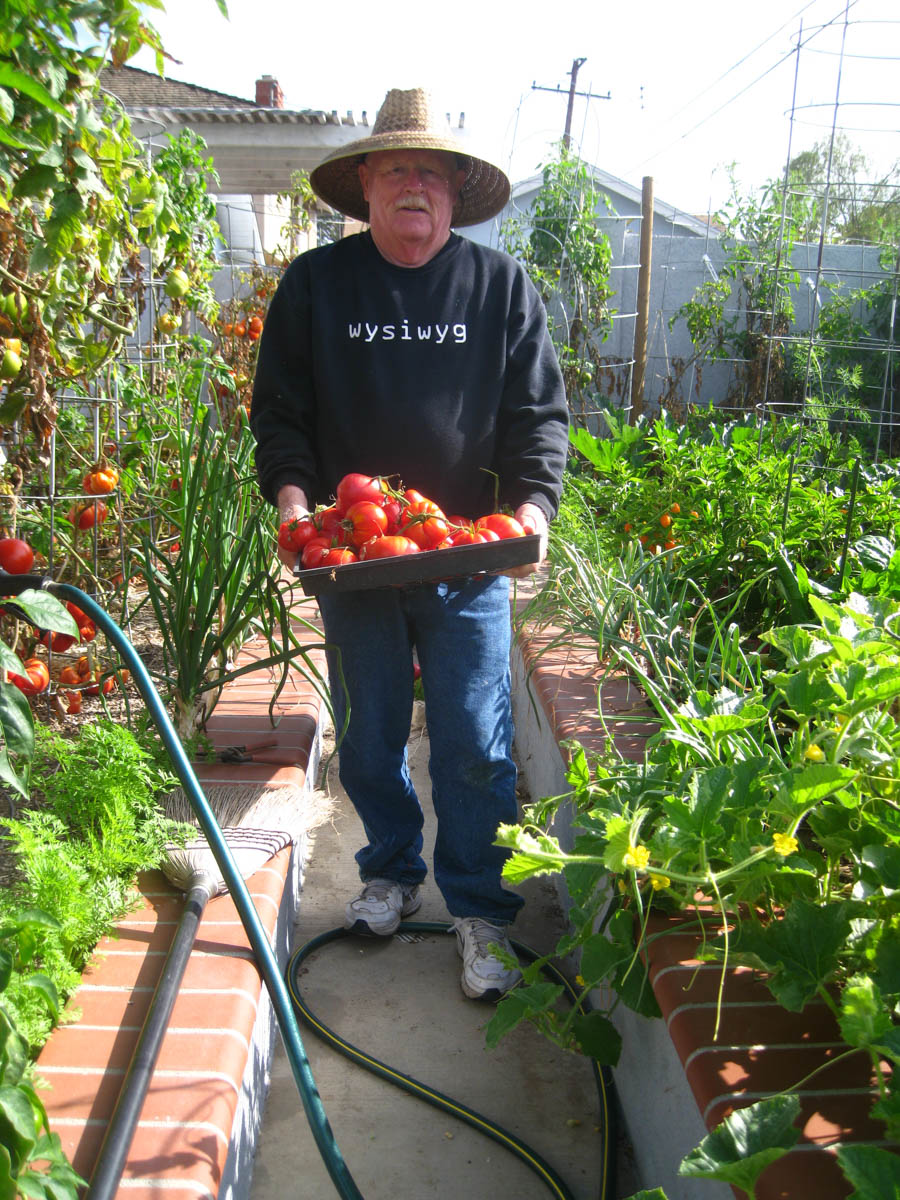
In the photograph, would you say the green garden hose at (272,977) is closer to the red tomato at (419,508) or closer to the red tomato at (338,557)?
the red tomato at (338,557)

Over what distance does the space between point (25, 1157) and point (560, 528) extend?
2.87 m

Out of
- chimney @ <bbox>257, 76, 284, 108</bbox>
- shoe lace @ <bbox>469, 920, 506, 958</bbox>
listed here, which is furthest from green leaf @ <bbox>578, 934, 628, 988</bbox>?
chimney @ <bbox>257, 76, 284, 108</bbox>

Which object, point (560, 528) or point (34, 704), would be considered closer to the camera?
point (34, 704)

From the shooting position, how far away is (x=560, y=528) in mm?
3482

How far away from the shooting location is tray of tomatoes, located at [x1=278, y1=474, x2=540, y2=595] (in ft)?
5.29

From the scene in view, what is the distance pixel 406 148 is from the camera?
5.98 feet

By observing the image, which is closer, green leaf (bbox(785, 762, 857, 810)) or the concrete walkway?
green leaf (bbox(785, 762, 857, 810))

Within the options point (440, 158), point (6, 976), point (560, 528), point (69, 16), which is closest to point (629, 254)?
point (560, 528)

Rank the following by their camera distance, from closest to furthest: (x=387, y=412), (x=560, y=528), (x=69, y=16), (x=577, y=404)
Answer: (x=69, y=16) < (x=387, y=412) < (x=560, y=528) < (x=577, y=404)

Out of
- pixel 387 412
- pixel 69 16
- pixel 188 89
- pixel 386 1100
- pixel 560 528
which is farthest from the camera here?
pixel 188 89

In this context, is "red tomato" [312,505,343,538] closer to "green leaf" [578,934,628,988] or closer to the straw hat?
the straw hat

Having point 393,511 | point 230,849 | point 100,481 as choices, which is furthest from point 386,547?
point 100,481

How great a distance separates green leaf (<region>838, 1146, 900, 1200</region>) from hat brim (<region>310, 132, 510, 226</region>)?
5.75ft

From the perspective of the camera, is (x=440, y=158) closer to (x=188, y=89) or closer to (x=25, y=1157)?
(x=25, y=1157)
